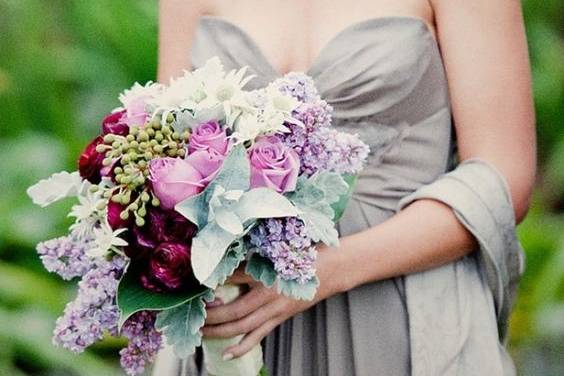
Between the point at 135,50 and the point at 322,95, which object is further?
the point at 135,50

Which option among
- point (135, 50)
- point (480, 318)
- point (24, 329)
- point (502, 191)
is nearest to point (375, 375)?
point (480, 318)

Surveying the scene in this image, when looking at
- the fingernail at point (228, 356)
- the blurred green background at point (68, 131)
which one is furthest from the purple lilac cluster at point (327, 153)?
the blurred green background at point (68, 131)

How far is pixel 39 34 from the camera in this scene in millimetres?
4043

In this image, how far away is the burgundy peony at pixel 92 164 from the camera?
173cm

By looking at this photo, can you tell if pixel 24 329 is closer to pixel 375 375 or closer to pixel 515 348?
pixel 515 348

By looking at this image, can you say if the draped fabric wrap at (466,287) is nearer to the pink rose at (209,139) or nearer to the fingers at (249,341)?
the fingers at (249,341)

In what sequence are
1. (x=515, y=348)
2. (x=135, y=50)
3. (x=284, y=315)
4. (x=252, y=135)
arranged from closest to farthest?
(x=252, y=135)
(x=284, y=315)
(x=515, y=348)
(x=135, y=50)

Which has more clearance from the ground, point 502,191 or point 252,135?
point 252,135

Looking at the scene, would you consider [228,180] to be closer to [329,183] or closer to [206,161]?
[206,161]

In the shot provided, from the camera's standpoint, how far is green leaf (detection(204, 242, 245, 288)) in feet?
5.36

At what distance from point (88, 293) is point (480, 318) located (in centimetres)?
61

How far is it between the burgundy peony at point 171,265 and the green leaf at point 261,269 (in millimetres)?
85

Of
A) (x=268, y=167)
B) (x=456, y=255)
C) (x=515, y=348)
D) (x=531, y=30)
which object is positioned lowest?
(x=515, y=348)

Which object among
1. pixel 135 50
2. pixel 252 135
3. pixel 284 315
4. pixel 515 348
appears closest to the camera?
pixel 252 135
